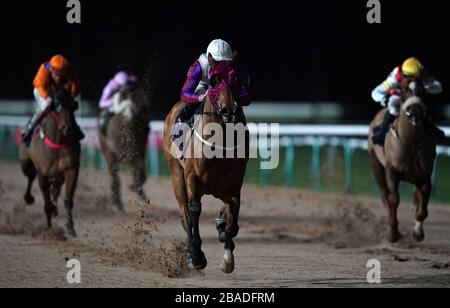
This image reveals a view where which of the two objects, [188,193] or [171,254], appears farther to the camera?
[171,254]

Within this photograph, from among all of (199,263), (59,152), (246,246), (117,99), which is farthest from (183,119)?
(117,99)

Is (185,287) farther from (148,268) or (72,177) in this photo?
(72,177)

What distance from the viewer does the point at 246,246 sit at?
932cm

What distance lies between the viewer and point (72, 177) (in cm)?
973

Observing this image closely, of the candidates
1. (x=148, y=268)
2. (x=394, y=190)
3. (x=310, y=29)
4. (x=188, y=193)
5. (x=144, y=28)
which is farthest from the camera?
(x=310, y=29)

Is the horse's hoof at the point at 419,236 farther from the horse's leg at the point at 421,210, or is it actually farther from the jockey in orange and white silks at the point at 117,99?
the jockey in orange and white silks at the point at 117,99

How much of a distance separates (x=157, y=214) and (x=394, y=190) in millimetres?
3391

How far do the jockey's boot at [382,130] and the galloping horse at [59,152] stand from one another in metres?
3.20

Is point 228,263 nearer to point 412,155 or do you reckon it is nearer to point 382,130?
point 412,155

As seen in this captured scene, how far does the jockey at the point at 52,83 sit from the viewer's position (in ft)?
32.2

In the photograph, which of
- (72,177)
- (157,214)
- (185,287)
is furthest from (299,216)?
(185,287)

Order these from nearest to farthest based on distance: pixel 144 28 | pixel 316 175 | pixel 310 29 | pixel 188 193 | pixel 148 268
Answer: pixel 188 193 < pixel 148 268 < pixel 316 175 < pixel 144 28 < pixel 310 29

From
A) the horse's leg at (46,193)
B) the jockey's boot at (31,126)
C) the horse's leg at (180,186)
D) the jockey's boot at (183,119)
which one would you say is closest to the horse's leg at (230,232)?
the horse's leg at (180,186)

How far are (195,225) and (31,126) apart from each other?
11.6 ft
